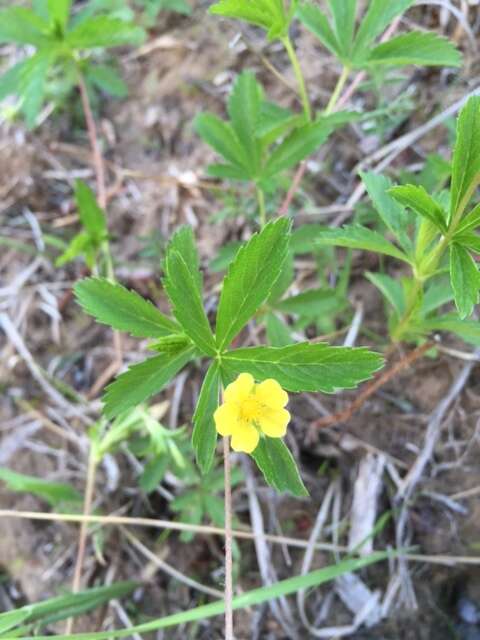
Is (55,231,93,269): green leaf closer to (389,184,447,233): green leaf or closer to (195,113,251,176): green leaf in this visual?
(195,113,251,176): green leaf

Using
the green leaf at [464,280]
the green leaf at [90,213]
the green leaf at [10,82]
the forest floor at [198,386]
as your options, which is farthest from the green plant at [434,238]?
the green leaf at [10,82]

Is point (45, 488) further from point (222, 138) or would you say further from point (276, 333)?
point (222, 138)

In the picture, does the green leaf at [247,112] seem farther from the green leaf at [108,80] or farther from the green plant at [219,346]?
the green leaf at [108,80]

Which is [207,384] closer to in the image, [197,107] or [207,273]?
[207,273]

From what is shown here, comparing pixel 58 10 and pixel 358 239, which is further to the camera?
pixel 58 10

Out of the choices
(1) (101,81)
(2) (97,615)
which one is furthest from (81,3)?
(2) (97,615)

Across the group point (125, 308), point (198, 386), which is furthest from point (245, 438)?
point (198, 386)

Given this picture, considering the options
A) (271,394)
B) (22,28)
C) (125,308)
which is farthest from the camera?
(22,28)
